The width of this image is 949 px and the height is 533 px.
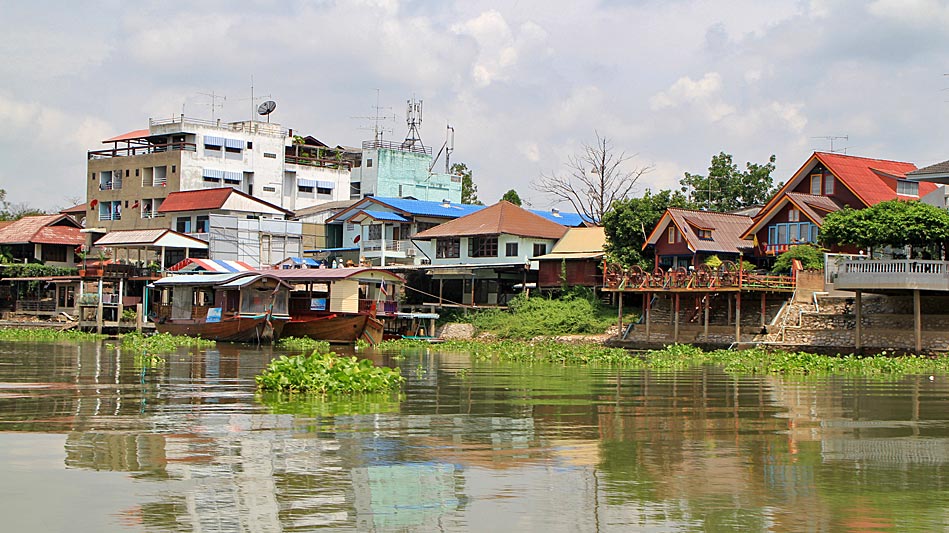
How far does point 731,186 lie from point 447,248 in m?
21.2

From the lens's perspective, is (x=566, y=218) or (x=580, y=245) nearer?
(x=580, y=245)

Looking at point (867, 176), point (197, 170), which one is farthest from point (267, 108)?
point (867, 176)

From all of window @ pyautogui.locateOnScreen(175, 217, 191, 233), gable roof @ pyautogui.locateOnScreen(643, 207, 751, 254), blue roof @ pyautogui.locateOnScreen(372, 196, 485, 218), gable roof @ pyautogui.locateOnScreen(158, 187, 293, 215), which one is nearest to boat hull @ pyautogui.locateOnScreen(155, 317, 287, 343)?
gable roof @ pyautogui.locateOnScreen(158, 187, 293, 215)

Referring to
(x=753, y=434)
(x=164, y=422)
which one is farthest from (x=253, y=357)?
(x=753, y=434)

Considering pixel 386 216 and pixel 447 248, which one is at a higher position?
pixel 386 216

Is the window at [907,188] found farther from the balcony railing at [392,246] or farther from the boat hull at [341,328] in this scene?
the balcony railing at [392,246]

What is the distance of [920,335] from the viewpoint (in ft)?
126

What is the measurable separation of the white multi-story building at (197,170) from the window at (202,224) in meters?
3.59

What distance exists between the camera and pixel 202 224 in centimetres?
6919

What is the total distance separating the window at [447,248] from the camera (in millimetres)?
61562

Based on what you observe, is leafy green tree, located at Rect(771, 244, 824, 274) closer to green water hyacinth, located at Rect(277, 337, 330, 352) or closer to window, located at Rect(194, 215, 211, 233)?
green water hyacinth, located at Rect(277, 337, 330, 352)

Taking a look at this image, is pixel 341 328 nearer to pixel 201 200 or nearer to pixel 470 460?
pixel 201 200

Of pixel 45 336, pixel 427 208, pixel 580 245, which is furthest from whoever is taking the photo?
pixel 427 208

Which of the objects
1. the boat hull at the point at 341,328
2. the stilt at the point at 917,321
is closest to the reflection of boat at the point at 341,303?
the boat hull at the point at 341,328
